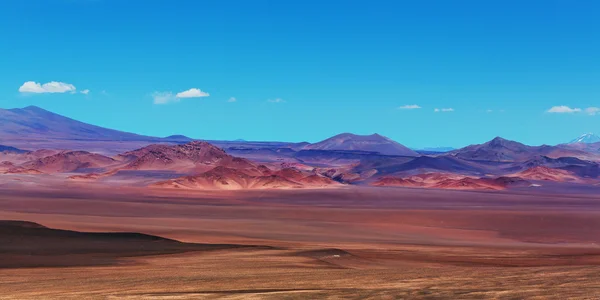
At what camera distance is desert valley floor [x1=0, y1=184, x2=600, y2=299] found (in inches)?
647

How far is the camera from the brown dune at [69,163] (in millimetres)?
142375

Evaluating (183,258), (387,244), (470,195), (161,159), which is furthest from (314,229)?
(161,159)

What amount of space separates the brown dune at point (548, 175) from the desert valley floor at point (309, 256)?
8142 centimetres

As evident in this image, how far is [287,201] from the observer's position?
276 feet

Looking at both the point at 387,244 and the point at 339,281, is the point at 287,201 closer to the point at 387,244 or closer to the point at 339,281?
the point at 387,244

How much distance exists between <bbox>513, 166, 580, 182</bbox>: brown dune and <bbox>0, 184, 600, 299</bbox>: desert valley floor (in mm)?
81424

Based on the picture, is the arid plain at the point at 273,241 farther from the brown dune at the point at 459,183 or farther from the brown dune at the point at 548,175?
the brown dune at the point at 548,175

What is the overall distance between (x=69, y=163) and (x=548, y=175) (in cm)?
9234

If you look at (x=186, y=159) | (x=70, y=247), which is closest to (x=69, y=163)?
(x=186, y=159)

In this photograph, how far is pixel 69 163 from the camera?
145 metres

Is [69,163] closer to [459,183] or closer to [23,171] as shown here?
[23,171]

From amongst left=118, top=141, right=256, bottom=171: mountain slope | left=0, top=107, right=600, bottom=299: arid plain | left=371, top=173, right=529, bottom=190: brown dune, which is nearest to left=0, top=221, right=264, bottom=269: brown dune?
left=0, top=107, right=600, bottom=299: arid plain

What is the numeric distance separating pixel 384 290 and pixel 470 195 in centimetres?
8189

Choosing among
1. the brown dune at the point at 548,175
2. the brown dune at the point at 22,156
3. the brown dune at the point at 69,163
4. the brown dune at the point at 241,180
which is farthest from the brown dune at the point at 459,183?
the brown dune at the point at 22,156
